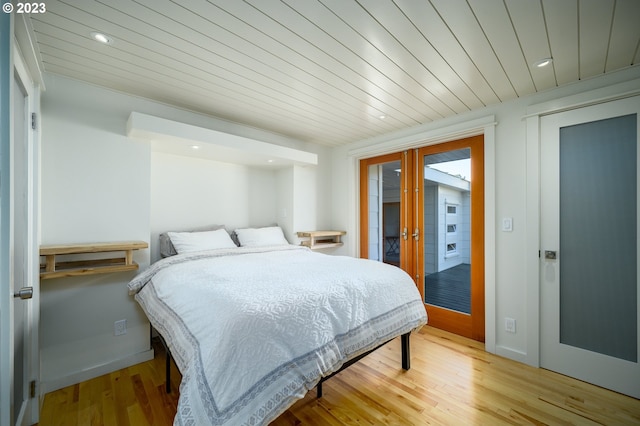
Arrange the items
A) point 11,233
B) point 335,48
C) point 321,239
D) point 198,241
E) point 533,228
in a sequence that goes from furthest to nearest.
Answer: point 321,239, point 198,241, point 533,228, point 335,48, point 11,233

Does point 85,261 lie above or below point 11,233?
below

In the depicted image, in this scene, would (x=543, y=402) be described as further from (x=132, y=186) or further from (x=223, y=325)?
(x=132, y=186)

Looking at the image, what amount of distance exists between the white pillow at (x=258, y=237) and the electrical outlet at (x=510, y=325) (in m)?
2.43

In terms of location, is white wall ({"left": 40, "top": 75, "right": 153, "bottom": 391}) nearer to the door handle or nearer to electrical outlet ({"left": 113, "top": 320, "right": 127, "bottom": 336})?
electrical outlet ({"left": 113, "top": 320, "right": 127, "bottom": 336})

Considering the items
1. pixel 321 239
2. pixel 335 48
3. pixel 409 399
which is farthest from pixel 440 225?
pixel 335 48

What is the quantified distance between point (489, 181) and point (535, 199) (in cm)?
40

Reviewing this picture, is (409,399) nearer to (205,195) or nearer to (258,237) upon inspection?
(258,237)

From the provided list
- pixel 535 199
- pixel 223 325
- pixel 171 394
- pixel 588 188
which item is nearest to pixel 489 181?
pixel 535 199

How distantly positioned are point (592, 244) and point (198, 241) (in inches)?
133

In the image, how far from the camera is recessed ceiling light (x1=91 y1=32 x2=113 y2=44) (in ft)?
5.04

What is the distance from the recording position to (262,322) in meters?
1.19

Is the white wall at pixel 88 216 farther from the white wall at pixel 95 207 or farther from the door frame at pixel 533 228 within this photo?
the door frame at pixel 533 228

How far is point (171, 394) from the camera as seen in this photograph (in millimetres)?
1861

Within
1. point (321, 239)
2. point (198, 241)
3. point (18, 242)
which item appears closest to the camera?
point (18, 242)
